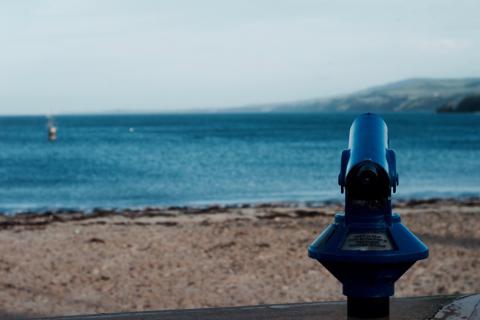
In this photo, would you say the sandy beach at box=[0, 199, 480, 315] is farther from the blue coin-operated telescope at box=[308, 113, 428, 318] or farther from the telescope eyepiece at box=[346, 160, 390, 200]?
the telescope eyepiece at box=[346, 160, 390, 200]

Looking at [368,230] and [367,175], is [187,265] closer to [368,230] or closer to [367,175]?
[368,230]

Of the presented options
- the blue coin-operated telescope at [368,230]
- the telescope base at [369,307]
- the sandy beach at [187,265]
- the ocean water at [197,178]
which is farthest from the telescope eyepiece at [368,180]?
the ocean water at [197,178]

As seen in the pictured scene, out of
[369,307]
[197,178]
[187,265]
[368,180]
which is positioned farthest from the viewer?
[197,178]

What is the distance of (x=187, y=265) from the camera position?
34.3ft

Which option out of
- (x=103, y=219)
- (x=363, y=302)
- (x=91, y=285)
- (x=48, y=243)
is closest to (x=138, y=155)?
(x=103, y=219)

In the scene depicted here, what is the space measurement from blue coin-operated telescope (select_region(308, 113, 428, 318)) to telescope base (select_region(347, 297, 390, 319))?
7 centimetres

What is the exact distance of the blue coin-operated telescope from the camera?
2855 millimetres

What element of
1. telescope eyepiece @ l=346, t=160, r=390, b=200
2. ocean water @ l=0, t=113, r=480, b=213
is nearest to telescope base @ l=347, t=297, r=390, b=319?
telescope eyepiece @ l=346, t=160, r=390, b=200

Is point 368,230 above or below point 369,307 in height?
above

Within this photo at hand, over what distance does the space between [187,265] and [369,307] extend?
746 centimetres

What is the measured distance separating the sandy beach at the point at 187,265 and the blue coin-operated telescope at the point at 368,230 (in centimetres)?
533

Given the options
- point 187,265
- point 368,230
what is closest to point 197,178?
point 187,265

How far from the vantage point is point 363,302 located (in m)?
3.11

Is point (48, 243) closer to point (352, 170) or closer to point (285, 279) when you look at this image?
point (285, 279)
